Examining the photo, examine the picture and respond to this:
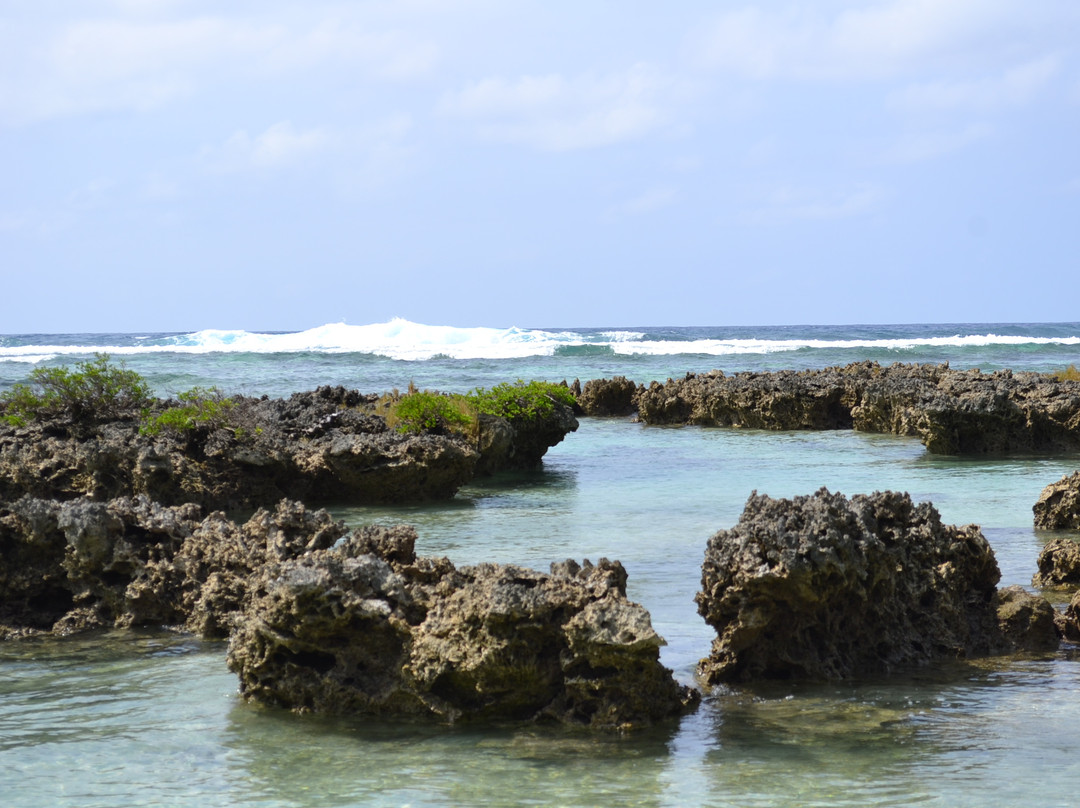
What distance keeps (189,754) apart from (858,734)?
2.69m

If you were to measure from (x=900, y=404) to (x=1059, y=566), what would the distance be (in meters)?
12.5

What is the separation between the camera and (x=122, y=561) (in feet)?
23.2

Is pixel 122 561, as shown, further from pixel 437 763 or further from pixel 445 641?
pixel 437 763

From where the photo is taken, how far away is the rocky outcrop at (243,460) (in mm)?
10688

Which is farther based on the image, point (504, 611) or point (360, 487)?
point (360, 487)

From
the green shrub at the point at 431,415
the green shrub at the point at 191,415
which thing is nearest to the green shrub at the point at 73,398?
the green shrub at the point at 191,415

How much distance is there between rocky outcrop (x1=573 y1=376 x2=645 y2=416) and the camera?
2520 centimetres

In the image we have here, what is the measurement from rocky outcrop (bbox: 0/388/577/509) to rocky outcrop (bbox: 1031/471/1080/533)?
5521 mm

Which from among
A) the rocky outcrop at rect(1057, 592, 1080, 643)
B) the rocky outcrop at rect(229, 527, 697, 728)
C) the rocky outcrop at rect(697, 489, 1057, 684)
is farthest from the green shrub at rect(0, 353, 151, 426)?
the rocky outcrop at rect(1057, 592, 1080, 643)

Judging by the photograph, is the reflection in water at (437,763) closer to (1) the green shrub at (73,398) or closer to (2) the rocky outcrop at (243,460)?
(2) the rocky outcrop at (243,460)

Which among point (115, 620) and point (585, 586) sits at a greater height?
point (585, 586)

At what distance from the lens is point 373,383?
34.7 metres

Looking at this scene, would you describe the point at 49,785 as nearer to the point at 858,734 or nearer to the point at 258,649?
the point at 258,649

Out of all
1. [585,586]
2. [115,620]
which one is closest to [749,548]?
[585,586]
